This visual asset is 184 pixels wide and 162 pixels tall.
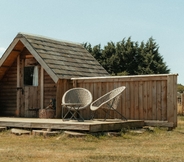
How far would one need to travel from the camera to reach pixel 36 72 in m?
18.0

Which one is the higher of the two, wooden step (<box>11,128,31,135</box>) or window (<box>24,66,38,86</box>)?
window (<box>24,66,38,86</box>)

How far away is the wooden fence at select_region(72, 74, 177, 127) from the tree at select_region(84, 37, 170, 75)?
706 inches

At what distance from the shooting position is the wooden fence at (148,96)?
46.7ft

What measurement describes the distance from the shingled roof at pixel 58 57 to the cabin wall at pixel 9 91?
2.88 ft

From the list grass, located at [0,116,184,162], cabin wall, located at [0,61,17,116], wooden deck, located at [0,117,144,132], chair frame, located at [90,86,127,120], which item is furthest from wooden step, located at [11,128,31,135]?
cabin wall, located at [0,61,17,116]

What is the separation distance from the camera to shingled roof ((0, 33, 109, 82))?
1649 centimetres

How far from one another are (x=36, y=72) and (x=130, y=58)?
733 inches

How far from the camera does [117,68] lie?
35.1 metres

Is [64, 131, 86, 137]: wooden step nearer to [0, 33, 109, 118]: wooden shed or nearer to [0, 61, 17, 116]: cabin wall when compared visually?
[0, 33, 109, 118]: wooden shed

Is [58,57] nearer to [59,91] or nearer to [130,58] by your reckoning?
[59,91]

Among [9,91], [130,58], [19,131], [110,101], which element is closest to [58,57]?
[9,91]

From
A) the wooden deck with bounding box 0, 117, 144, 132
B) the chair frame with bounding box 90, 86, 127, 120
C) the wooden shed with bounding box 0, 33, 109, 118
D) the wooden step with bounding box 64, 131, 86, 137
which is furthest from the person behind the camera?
the wooden shed with bounding box 0, 33, 109, 118

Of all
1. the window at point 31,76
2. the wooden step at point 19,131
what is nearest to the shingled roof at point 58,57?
the window at point 31,76

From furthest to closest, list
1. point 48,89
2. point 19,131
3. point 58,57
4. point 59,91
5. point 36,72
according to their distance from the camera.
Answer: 1. point 36,72
2. point 58,57
3. point 48,89
4. point 59,91
5. point 19,131
